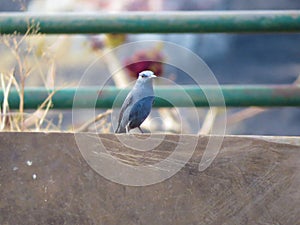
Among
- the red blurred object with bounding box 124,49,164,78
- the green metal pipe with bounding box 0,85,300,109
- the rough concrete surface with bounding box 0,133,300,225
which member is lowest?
the rough concrete surface with bounding box 0,133,300,225

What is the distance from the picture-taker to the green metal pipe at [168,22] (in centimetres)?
362

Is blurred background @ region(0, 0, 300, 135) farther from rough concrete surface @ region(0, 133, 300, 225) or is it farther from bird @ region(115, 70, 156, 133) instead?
rough concrete surface @ region(0, 133, 300, 225)

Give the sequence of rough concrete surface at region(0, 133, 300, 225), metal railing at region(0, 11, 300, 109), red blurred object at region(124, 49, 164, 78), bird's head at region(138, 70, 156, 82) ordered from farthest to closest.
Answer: red blurred object at region(124, 49, 164, 78), metal railing at region(0, 11, 300, 109), bird's head at region(138, 70, 156, 82), rough concrete surface at region(0, 133, 300, 225)

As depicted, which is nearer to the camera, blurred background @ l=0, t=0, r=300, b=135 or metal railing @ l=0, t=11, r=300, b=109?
metal railing @ l=0, t=11, r=300, b=109

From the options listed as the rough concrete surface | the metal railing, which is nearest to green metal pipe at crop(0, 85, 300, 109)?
the metal railing

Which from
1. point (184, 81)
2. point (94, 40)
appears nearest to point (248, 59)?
point (184, 81)

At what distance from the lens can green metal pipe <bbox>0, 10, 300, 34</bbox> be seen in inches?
143

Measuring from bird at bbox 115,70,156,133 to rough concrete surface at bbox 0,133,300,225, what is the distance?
5.7 inches

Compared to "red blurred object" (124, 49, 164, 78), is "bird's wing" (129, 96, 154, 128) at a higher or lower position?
lower

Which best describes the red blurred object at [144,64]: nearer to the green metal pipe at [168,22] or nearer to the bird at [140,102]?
the green metal pipe at [168,22]

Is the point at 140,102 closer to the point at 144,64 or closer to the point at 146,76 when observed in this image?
the point at 146,76

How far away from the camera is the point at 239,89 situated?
3730 mm

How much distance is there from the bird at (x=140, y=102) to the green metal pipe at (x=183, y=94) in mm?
1086

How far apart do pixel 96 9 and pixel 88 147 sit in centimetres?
388
